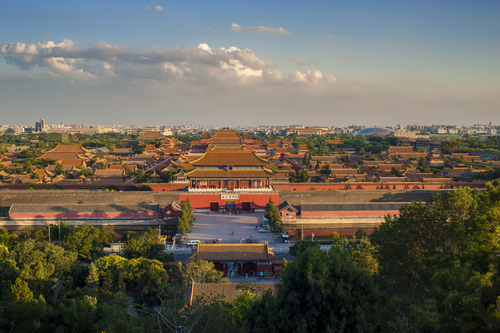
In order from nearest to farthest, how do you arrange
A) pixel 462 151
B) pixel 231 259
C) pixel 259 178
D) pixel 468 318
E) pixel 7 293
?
pixel 468 318 → pixel 7 293 → pixel 231 259 → pixel 259 178 → pixel 462 151

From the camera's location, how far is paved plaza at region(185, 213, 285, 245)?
857 inches

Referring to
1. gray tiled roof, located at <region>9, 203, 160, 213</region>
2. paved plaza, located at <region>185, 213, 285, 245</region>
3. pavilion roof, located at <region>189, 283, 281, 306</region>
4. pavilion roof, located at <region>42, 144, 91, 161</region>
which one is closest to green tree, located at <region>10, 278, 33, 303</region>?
Answer: pavilion roof, located at <region>189, 283, 281, 306</region>

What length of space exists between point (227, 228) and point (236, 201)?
497 centimetres

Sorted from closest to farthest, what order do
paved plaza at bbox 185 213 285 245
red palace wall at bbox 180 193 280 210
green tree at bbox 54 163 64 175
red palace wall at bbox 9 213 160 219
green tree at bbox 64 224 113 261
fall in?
green tree at bbox 64 224 113 261 < paved plaza at bbox 185 213 285 245 < red palace wall at bbox 9 213 160 219 < red palace wall at bbox 180 193 280 210 < green tree at bbox 54 163 64 175

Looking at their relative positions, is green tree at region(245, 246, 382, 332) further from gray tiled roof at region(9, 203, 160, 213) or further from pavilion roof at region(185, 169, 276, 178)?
A: pavilion roof at region(185, 169, 276, 178)

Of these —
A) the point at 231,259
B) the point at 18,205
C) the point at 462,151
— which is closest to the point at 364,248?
the point at 231,259

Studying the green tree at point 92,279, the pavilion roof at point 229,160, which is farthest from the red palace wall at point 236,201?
the green tree at point 92,279

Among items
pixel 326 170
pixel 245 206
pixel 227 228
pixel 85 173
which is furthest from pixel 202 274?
pixel 85 173

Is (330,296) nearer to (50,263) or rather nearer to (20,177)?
(50,263)

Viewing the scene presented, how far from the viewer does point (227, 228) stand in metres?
23.9

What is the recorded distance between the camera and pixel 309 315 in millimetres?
6344

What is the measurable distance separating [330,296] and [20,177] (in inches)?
1490

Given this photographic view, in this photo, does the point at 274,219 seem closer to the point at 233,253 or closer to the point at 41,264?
the point at 233,253

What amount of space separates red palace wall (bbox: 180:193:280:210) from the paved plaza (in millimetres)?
1176
